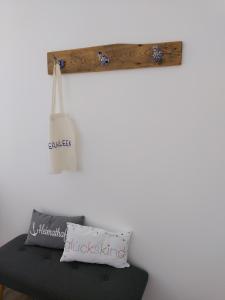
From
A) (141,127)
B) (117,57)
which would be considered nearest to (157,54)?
(117,57)

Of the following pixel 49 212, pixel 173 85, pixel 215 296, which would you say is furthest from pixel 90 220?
pixel 173 85

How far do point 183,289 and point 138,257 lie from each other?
0.34 meters

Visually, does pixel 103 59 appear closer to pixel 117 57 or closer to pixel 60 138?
pixel 117 57

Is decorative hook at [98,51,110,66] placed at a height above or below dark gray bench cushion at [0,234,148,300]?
above

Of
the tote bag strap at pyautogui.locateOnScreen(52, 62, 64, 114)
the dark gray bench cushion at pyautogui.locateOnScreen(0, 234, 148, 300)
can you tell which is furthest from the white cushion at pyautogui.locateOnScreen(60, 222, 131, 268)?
the tote bag strap at pyautogui.locateOnScreen(52, 62, 64, 114)

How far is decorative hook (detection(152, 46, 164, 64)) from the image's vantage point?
4.83ft

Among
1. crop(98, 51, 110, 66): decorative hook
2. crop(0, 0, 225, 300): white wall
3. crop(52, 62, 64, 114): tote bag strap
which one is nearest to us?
crop(0, 0, 225, 300): white wall

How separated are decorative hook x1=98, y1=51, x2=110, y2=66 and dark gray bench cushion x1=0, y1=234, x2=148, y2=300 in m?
1.29

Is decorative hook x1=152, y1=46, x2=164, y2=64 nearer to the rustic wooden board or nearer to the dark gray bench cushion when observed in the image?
the rustic wooden board

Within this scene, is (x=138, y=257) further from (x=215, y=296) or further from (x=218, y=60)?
(x=218, y=60)

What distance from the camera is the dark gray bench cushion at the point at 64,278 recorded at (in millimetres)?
1459

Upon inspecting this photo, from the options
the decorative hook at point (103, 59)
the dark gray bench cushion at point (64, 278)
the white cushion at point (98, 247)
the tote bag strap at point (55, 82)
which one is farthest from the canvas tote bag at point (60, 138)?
the dark gray bench cushion at point (64, 278)

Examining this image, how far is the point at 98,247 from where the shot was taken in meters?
1.69

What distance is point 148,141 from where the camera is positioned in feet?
5.27
